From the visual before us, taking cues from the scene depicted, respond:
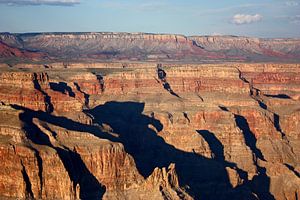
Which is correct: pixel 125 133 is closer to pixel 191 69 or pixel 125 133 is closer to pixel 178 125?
pixel 178 125

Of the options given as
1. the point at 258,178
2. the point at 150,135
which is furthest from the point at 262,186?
the point at 150,135

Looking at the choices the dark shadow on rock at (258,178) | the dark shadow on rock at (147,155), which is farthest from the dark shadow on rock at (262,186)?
the dark shadow on rock at (147,155)

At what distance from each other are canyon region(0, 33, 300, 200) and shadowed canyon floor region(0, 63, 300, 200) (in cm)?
16

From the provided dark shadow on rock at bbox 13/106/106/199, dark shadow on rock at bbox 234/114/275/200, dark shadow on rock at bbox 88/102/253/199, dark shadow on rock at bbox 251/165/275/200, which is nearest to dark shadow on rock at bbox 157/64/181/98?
dark shadow on rock at bbox 88/102/253/199

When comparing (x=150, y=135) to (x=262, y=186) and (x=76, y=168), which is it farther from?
(x=76, y=168)

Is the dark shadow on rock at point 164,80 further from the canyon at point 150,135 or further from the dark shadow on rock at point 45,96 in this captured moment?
the dark shadow on rock at point 45,96

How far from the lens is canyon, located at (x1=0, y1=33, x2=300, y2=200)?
8450cm

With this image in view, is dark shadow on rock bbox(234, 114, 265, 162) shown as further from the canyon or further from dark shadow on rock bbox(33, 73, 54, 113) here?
dark shadow on rock bbox(33, 73, 54, 113)

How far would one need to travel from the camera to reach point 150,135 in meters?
127

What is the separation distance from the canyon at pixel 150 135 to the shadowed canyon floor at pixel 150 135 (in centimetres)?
16

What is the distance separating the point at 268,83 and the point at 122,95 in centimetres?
4720

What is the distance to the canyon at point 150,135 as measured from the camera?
84500 mm

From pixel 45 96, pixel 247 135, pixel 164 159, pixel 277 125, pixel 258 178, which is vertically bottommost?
pixel 258 178

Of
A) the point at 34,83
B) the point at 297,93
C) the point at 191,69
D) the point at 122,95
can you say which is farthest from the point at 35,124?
the point at 297,93
